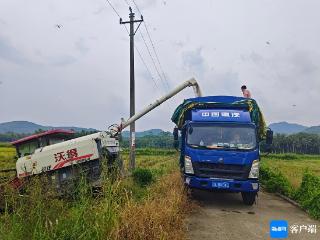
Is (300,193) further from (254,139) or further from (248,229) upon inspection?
(248,229)

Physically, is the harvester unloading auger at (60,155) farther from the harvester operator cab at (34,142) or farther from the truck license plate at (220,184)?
the truck license plate at (220,184)

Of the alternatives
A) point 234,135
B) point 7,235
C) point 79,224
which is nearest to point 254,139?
point 234,135

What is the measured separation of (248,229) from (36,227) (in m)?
5.53

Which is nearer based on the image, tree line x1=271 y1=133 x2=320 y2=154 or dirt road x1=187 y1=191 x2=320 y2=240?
dirt road x1=187 y1=191 x2=320 y2=240

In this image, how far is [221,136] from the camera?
38.6 ft

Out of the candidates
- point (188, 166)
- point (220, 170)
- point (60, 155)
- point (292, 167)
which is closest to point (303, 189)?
point (220, 170)

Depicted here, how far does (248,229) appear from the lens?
30.1 ft

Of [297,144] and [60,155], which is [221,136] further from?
[297,144]

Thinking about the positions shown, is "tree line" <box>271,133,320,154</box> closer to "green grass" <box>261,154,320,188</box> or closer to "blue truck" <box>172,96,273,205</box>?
"green grass" <box>261,154,320,188</box>

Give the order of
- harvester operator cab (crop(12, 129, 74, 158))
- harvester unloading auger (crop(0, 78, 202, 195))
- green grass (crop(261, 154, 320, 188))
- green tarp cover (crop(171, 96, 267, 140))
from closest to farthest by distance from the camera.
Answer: green tarp cover (crop(171, 96, 267, 140))
harvester unloading auger (crop(0, 78, 202, 195))
harvester operator cab (crop(12, 129, 74, 158))
green grass (crop(261, 154, 320, 188))

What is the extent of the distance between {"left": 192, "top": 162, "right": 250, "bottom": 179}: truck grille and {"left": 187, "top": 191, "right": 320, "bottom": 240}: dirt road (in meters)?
1.03

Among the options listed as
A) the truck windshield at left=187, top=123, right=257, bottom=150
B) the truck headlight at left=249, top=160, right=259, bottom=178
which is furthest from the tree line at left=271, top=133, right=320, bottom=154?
the truck headlight at left=249, top=160, right=259, bottom=178

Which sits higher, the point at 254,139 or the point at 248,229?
the point at 254,139

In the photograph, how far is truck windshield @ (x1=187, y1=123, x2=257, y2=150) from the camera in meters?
11.6
